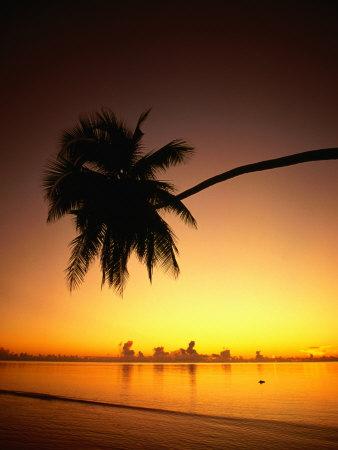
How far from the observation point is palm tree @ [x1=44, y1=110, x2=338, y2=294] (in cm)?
987

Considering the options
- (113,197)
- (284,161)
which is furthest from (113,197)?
(284,161)

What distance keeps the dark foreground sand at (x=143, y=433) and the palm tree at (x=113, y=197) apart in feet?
14.3

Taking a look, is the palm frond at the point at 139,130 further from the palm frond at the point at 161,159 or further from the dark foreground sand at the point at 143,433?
the dark foreground sand at the point at 143,433

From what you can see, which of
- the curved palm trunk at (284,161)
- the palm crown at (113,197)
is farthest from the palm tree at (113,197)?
the curved palm trunk at (284,161)

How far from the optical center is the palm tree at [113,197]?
9.87 metres

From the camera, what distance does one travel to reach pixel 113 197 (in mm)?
9750

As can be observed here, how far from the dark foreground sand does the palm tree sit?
437cm

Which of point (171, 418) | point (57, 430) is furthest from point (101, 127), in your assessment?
point (171, 418)

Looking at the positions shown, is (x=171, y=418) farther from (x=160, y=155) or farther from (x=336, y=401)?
(x=336, y=401)

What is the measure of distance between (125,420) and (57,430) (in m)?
3.68

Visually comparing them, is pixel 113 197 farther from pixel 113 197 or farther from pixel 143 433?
pixel 143 433

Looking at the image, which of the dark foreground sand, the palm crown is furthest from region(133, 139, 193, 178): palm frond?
the dark foreground sand

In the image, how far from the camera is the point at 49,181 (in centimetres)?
1088

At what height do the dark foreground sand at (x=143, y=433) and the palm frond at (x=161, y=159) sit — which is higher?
the palm frond at (x=161, y=159)
